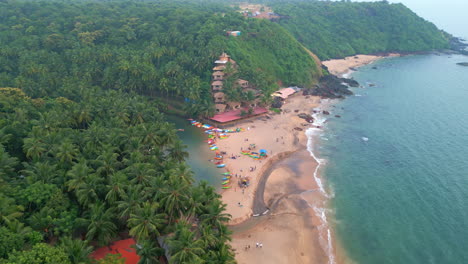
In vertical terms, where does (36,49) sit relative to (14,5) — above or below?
below

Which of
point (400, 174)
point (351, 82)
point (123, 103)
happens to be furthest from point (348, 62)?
point (123, 103)

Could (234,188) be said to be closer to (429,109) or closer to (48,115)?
(48,115)

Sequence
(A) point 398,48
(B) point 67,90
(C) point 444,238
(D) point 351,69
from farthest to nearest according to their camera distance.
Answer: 1. (A) point 398,48
2. (D) point 351,69
3. (B) point 67,90
4. (C) point 444,238

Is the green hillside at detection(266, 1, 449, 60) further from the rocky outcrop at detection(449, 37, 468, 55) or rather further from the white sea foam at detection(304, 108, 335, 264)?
the white sea foam at detection(304, 108, 335, 264)

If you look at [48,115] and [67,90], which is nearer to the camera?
[48,115]

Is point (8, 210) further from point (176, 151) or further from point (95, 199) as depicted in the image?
point (176, 151)

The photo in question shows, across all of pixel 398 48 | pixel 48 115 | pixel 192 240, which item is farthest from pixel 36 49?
pixel 398 48

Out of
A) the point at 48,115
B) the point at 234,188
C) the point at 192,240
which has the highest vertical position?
the point at 48,115

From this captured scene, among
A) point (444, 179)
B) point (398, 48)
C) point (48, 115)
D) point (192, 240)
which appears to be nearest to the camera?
point (192, 240)
